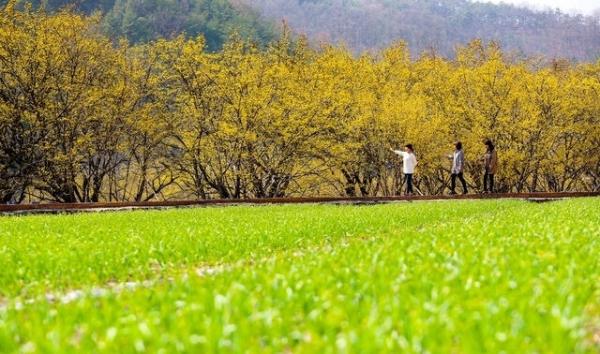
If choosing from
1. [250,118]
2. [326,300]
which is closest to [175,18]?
[250,118]

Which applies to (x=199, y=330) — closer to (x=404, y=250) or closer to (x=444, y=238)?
(x=404, y=250)

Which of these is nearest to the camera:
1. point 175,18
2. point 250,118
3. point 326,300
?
point 326,300

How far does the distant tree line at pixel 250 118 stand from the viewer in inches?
1468

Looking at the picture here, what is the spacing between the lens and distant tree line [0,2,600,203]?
37.3m

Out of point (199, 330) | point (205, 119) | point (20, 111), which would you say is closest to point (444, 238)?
point (199, 330)

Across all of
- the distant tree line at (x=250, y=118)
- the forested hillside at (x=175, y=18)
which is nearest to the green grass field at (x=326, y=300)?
the distant tree line at (x=250, y=118)

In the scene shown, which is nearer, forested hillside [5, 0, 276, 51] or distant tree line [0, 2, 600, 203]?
distant tree line [0, 2, 600, 203]

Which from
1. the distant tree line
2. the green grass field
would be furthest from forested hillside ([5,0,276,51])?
the green grass field

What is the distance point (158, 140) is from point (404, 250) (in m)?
35.4

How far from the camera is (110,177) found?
42625 mm

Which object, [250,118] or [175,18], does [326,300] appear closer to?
[250,118]

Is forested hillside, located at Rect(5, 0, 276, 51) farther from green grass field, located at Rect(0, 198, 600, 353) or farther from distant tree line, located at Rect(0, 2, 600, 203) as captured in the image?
green grass field, located at Rect(0, 198, 600, 353)

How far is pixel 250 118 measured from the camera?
138 ft

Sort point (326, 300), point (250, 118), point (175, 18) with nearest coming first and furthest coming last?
1. point (326, 300)
2. point (250, 118)
3. point (175, 18)
